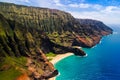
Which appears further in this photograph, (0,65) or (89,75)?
(89,75)

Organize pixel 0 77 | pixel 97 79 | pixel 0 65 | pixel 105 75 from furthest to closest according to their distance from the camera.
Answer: pixel 105 75 < pixel 97 79 < pixel 0 65 < pixel 0 77

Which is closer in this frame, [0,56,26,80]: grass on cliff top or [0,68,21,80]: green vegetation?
[0,68,21,80]: green vegetation

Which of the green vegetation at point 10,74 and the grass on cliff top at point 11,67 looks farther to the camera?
the grass on cliff top at point 11,67

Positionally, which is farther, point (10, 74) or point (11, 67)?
point (11, 67)

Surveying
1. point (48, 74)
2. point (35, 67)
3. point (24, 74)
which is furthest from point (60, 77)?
point (24, 74)

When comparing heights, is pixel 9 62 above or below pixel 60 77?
above

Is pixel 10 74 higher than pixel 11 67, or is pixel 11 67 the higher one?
pixel 11 67

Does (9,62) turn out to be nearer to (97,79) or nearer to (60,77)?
(60,77)

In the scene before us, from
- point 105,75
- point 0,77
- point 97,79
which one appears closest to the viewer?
point 0,77
